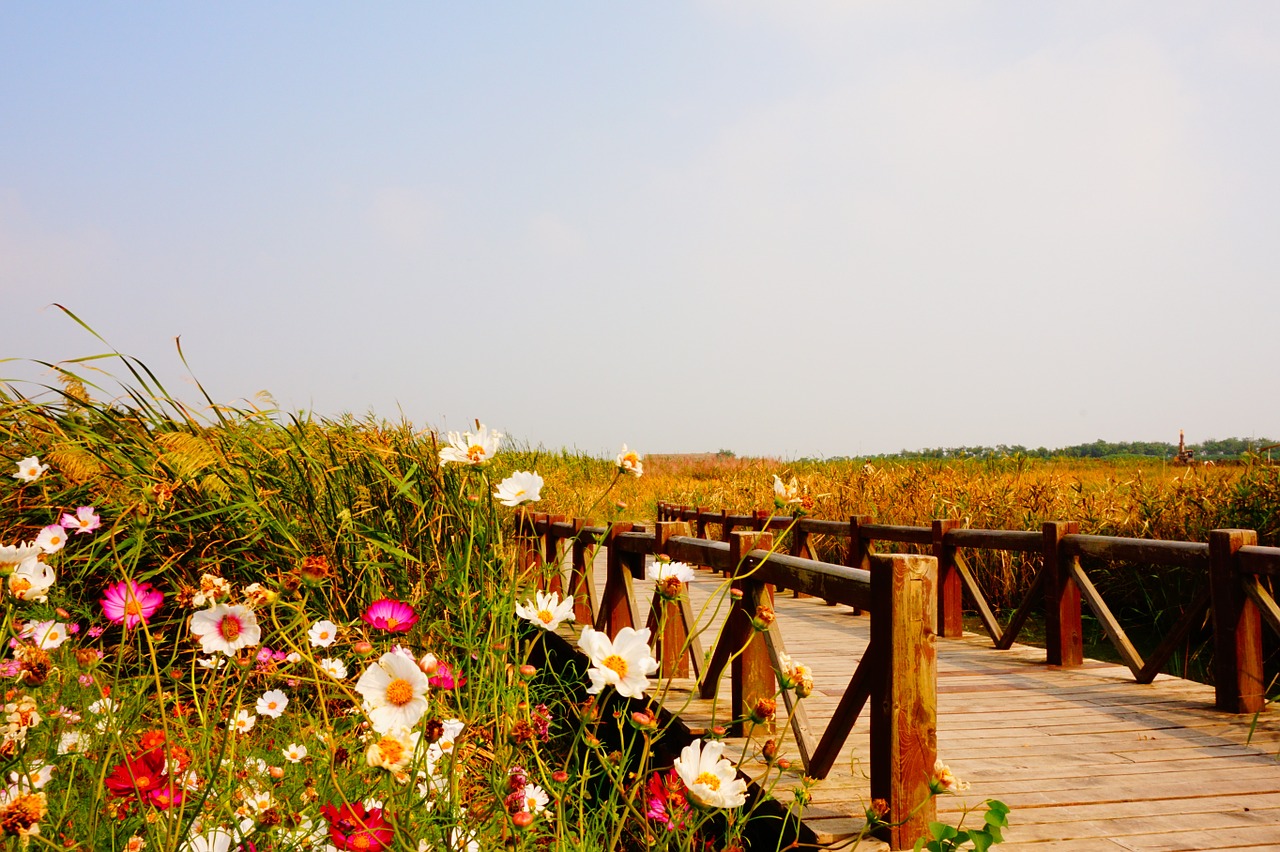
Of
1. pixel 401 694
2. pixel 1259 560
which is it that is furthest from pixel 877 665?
pixel 1259 560

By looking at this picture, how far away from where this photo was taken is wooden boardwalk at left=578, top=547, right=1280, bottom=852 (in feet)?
9.91

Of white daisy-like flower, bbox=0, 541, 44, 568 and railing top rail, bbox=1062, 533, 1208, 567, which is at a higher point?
white daisy-like flower, bbox=0, 541, 44, 568

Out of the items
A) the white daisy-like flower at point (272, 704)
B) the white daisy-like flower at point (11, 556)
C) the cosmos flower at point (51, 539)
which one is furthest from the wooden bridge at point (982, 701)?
the cosmos flower at point (51, 539)

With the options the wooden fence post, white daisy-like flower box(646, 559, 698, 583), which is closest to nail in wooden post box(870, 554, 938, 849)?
white daisy-like flower box(646, 559, 698, 583)

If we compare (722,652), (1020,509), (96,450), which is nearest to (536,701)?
(722,652)

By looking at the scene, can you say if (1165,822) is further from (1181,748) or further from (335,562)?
(335,562)

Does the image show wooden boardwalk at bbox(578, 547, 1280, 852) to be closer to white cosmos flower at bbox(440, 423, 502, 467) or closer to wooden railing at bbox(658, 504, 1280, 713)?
wooden railing at bbox(658, 504, 1280, 713)

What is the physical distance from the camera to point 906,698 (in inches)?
112

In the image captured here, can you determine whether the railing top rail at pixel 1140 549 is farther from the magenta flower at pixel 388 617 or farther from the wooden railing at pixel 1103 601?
the magenta flower at pixel 388 617

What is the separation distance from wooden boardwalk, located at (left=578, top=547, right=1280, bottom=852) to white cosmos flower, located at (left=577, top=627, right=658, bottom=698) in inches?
11.8

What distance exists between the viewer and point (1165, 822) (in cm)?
311

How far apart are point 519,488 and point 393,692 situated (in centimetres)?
78

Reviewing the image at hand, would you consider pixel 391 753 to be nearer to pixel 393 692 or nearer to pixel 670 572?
pixel 393 692

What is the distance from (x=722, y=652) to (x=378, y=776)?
2.48 metres
